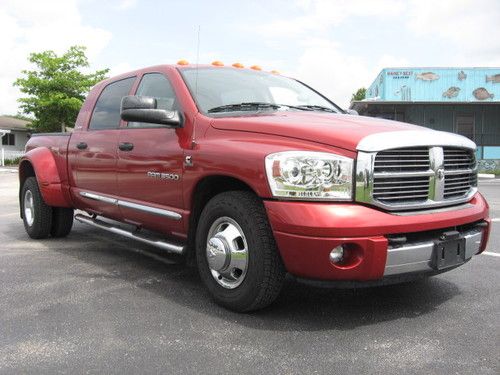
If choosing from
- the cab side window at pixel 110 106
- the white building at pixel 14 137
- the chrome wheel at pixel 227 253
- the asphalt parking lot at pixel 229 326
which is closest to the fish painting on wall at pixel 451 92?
the asphalt parking lot at pixel 229 326

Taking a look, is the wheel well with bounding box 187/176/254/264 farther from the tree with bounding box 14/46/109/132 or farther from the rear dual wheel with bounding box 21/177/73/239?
the tree with bounding box 14/46/109/132

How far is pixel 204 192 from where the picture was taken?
13.0 feet

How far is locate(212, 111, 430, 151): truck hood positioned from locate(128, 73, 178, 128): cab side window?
28.4 inches

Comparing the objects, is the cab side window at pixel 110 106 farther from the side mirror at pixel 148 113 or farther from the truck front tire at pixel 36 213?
the truck front tire at pixel 36 213

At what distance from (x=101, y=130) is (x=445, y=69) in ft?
76.8

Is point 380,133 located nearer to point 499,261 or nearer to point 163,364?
point 163,364

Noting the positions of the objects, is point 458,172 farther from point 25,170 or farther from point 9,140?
point 9,140

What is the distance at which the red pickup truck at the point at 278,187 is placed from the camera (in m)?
3.16

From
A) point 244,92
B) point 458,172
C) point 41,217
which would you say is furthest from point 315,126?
point 41,217

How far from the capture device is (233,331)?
3340 millimetres

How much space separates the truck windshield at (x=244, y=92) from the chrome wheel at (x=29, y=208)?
10.2 feet

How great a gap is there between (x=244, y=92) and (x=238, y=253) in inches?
63.8

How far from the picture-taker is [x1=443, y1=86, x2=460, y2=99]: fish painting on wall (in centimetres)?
2517

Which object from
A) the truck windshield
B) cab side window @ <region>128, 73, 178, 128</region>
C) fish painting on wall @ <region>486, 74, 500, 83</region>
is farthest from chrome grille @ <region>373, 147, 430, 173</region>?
fish painting on wall @ <region>486, 74, 500, 83</region>
